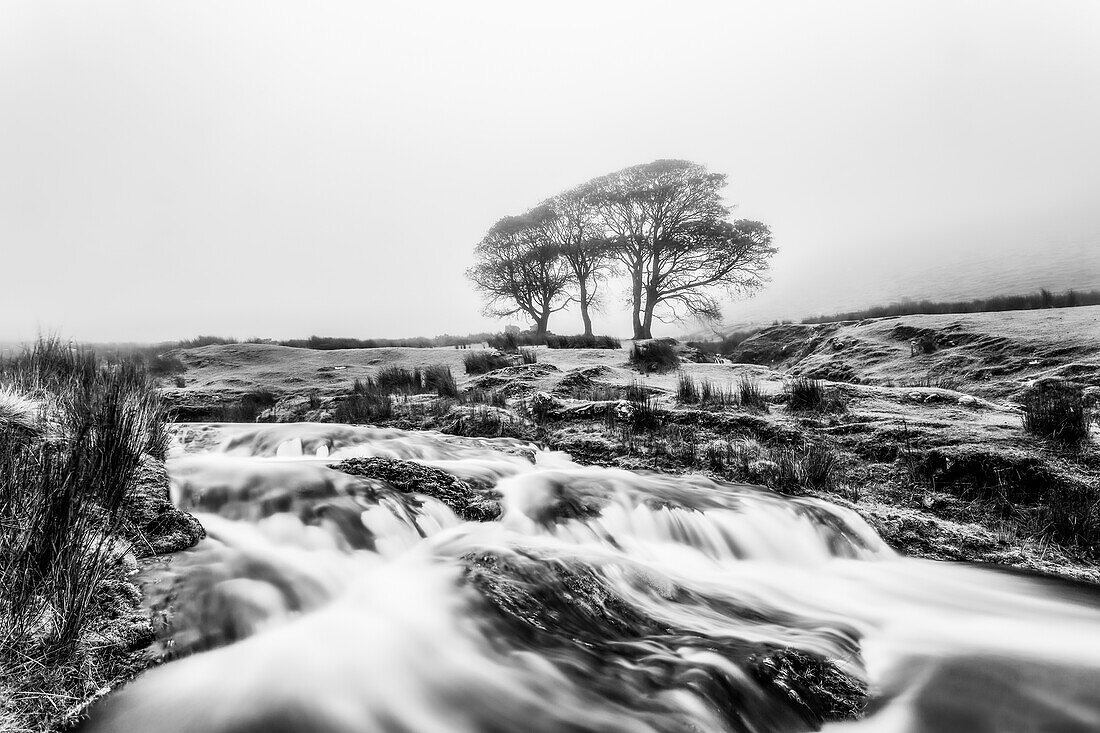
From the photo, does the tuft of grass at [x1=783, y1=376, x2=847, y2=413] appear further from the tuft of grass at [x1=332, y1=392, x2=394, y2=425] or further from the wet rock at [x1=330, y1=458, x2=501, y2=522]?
the tuft of grass at [x1=332, y1=392, x2=394, y2=425]

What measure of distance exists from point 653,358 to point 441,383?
5569mm

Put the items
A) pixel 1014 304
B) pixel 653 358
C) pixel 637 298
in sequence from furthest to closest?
1. pixel 637 298
2. pixel 1014 304
3. pixel 653 358

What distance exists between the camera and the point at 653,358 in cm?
1276

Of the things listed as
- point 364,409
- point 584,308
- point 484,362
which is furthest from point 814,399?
point 584,308

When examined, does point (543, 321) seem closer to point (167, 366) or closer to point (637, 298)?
point (637, 298)

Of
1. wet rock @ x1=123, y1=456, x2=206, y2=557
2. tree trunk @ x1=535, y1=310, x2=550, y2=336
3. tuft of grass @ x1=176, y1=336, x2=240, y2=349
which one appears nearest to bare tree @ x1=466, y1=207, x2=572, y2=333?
tree trunk @ x1=535, y1=310, x2=550, y2=336

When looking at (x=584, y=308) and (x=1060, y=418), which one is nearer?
(x=1060, y=418)

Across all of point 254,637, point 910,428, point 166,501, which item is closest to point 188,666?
point 254,637

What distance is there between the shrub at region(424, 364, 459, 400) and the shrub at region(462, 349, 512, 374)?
137 centimetres

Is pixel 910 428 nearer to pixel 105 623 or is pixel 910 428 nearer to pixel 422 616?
pixel 422 616

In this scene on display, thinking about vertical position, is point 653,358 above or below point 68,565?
above

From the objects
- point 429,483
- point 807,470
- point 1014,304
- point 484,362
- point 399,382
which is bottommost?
point 807,470

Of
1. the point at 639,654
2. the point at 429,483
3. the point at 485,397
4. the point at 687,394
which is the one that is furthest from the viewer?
the point at 485,397

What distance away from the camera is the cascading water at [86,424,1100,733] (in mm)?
2287
